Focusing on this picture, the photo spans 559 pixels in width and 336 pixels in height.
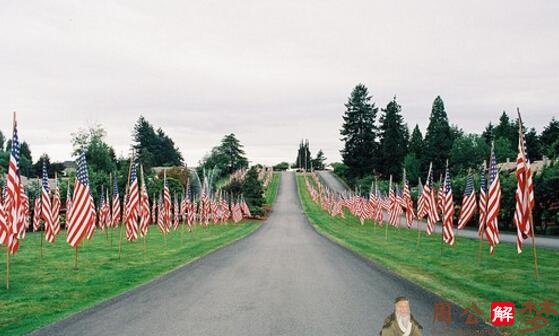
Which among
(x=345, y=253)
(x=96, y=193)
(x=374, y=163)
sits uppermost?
(x=374, y=163)

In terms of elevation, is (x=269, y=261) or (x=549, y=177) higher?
(x=549, y=177)

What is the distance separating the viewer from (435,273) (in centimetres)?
1811

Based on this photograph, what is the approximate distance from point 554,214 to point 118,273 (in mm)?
37893

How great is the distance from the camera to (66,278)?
17.6 meters

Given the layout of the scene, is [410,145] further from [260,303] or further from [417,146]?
[260,303]

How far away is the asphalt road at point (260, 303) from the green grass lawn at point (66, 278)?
1005 millimetres

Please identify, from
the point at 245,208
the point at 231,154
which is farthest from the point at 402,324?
the point at 231,154

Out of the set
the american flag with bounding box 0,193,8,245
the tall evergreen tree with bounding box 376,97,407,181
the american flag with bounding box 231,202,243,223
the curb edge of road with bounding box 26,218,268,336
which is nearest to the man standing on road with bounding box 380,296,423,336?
the curb edge of road with bounding box 26,218,268,336

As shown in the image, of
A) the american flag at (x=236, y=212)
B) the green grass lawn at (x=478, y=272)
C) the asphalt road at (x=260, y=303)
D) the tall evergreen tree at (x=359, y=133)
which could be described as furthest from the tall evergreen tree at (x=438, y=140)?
the asphalt road at (x=260, y=303)

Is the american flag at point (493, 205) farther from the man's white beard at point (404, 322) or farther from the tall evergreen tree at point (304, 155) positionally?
the tall evergreen tree at point (304, 155)

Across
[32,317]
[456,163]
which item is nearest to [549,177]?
[32,317]

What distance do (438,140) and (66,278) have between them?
8615 centimetres

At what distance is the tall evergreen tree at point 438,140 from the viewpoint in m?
92.5

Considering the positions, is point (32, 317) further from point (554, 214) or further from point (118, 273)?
point (554, 214)
